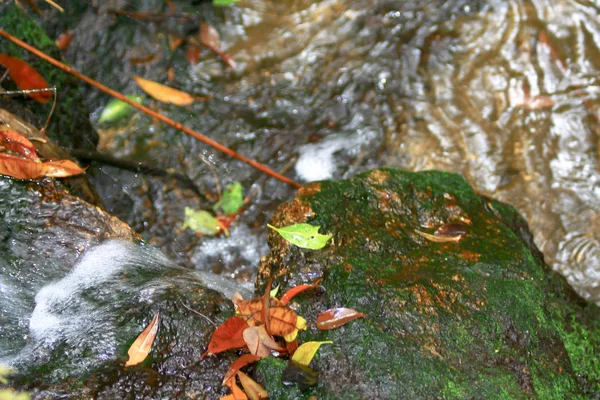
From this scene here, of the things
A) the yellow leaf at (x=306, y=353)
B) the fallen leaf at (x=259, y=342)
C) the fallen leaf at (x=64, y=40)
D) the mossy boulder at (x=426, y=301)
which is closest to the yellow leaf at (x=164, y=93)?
the fallen leaf at (x=64, y=40)

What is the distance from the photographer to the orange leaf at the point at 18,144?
2.61 m

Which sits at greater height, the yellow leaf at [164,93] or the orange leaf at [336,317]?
the yellow leaf at [164,93]

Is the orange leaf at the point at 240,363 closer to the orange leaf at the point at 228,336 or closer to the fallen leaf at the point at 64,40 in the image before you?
the orange leaf at the point at 228,336

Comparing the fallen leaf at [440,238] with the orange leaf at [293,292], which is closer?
the orange leaf at [293,292]

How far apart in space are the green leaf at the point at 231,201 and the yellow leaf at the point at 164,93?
988 millimetres

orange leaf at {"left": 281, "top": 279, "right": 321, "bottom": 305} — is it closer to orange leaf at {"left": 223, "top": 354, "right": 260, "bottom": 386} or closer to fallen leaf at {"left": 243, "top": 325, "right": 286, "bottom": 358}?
fallen leaf at {"left": 243, "top": 325, "right": 286, "bottom": 358}

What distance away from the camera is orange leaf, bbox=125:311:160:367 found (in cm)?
207

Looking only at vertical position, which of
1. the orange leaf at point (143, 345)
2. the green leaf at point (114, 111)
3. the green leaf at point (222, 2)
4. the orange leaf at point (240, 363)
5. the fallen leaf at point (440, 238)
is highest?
the green leaf at point (222, 2)

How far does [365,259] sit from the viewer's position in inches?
95.4

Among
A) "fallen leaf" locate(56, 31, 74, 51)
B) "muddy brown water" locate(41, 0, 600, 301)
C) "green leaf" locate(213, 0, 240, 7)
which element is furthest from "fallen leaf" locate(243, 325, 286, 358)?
"green leaf" locate(213, 0, 240, 7)

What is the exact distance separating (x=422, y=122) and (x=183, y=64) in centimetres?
212

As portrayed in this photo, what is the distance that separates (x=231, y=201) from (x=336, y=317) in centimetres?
197

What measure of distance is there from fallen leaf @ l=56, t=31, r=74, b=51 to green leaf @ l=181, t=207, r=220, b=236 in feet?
6.21

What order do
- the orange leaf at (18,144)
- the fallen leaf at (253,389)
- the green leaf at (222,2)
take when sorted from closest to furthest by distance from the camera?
the fallen leaf at (253,389) → the orange leaf at (18,144) → the green leaf at (222,2)
